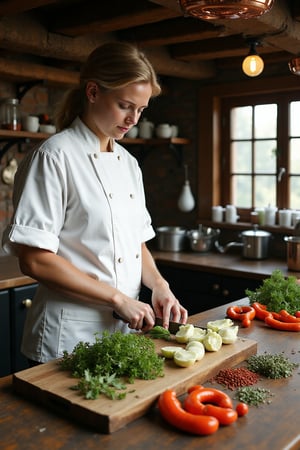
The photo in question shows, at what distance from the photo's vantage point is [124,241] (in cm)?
198

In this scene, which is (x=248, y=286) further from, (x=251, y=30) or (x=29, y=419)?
(x=29, y=419)

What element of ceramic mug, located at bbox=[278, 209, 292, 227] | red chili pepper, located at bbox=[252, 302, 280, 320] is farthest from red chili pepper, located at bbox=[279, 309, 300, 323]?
ceramic mug, located at bbox=[278, 209, 292, 227]

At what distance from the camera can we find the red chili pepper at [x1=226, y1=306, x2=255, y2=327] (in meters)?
2.09

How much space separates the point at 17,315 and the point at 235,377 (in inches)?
78.5

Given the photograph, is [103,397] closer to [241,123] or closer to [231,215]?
[231,215]

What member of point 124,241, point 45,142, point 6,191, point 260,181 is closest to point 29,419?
point 124,241

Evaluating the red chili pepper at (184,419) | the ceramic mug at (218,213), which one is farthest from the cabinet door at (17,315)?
the red chili pepper at (184,419)

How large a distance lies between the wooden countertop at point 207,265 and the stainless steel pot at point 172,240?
0.09 m

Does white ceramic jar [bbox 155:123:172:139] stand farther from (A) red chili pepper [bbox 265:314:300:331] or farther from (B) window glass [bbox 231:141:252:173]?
(A) red chili pepper [bbox 265:314:300:331]

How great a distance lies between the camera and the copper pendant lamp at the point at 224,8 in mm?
1536

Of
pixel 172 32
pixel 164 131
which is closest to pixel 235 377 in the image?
pixel 172 32

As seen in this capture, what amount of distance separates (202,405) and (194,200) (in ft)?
11.1

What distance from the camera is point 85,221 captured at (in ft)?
6.13

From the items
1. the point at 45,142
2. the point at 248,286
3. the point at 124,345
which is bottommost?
the point at 248,286
